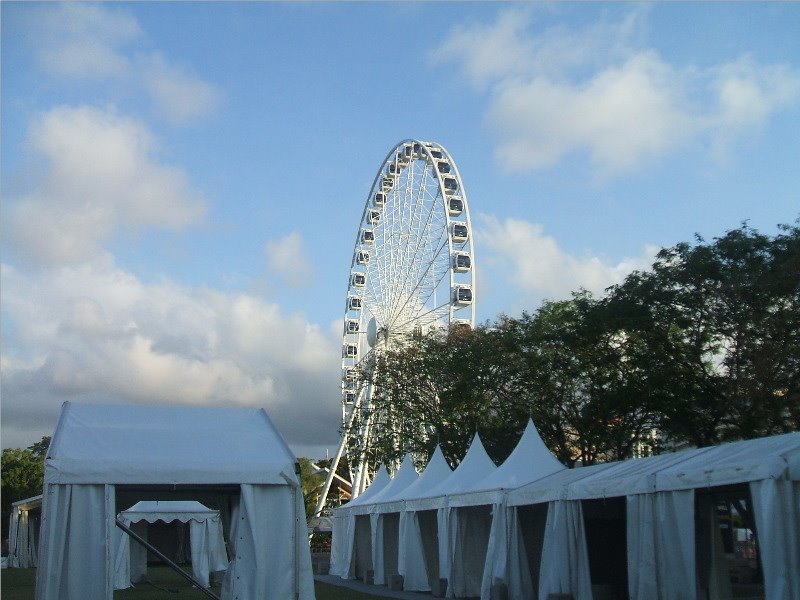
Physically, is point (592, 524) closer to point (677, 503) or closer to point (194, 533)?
point (677, 503)

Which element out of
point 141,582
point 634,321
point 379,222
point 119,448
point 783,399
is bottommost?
point 141,582

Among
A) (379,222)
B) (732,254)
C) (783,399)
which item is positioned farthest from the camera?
(379,222)

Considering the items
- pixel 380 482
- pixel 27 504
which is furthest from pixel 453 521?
pixel 27 504

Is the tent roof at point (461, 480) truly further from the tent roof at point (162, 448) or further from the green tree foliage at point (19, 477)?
the green tree foliage at point (19, 477)

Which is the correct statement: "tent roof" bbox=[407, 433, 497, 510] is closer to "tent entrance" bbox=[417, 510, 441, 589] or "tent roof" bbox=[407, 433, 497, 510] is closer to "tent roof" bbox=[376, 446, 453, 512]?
"tent roof" bbox=[376, 446, 453, 512]

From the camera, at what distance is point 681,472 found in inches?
507

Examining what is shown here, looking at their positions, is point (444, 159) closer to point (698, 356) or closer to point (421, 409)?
point (421, 409)

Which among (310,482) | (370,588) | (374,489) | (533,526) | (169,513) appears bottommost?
(370,588)

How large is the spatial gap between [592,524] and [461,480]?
167 inches

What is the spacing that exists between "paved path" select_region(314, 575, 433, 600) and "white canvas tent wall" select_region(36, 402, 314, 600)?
9617mm

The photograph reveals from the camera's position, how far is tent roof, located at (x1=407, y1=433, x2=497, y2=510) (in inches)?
816

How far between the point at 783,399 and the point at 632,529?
1210 centimetres

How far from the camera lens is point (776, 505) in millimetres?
10844

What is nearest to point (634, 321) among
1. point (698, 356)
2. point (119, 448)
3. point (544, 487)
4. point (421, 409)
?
point (698, 356)
